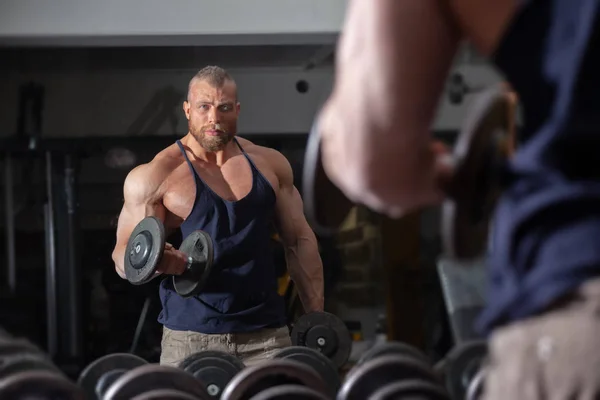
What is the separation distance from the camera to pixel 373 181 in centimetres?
54

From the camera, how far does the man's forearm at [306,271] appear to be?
83.0 inches

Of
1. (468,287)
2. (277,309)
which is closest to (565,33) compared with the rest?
(468,287)

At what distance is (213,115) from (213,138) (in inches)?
2.2

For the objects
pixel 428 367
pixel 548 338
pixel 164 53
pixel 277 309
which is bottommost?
pixel 277 309

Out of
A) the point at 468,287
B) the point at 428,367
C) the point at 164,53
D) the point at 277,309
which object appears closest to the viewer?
the point at 428,367

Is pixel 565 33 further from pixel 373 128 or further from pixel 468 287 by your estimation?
pixel 468 287

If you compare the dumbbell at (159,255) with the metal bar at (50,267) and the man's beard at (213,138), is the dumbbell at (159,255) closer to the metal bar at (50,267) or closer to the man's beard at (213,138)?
the man's beard at (213,138)

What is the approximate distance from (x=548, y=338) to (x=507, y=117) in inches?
7.6

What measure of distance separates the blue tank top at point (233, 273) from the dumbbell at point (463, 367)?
80 centimetres

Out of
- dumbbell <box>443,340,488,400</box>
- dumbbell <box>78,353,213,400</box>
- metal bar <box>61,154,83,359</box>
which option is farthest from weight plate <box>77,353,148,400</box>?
metal bar <box>61,154,83,359</box>

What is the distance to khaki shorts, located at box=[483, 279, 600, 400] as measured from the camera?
1.49 ft

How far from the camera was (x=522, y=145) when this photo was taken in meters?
0.52

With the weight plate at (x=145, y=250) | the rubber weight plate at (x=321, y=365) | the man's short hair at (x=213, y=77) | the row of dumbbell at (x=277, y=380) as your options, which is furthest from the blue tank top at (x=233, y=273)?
the row of dumbbell at (x=277, y=380)

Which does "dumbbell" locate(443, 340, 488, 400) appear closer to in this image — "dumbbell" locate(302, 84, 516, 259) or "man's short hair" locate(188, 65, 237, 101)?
"dumbbell" locate(302, 84, 516, 259)
